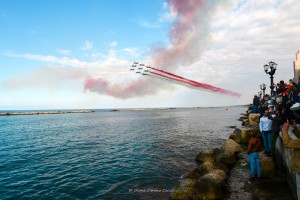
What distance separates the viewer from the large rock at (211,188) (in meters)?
9.53

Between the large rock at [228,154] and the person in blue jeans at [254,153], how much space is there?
321 cm

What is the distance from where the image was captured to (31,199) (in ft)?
38.4

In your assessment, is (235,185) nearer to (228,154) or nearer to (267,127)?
(267,127)

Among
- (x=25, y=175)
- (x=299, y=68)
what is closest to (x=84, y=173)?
(x=25, y=175)

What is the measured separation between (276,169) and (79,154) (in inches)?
725

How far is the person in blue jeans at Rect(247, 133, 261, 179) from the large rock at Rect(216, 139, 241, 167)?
3209mm

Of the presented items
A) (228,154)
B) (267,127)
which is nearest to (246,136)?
(228,154)

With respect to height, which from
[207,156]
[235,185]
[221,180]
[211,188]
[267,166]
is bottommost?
[235,185]

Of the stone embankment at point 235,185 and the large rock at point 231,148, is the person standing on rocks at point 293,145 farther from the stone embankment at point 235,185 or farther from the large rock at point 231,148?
the large rock at point 231,148

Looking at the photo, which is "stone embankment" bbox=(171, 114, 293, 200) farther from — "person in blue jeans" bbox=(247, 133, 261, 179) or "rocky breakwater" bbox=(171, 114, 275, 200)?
"person in blue jeans" bbox=(247, 133, 261, 179)

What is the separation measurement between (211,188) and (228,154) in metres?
5.88

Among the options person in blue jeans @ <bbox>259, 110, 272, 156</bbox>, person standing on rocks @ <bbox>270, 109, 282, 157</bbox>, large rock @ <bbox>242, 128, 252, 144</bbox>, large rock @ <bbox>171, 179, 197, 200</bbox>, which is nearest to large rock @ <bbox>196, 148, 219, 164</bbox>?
person in blue jeans @ <bbox>259, 110, 272, 156</bbox>

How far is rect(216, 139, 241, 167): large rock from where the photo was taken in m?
14.5

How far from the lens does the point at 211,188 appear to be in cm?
965
